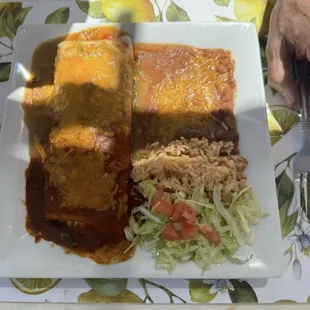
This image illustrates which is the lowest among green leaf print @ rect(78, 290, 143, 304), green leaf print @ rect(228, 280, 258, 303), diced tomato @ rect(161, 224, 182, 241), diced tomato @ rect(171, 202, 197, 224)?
green leaf print @ rect(228, 280, 258, 303)

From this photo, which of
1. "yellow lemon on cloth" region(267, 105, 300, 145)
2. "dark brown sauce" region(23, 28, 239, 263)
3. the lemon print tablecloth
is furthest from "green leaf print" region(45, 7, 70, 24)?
"yellow lemon on cloth" region(267, 105, 300, 145)

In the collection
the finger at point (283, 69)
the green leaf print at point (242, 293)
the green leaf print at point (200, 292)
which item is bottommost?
the green leaf print at point (242, 293)

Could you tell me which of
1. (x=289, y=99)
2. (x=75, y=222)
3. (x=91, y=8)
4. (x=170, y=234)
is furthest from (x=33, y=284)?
(x=91, y=8)

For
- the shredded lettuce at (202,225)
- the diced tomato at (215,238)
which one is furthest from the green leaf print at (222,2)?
the diced tomato at (215,238)

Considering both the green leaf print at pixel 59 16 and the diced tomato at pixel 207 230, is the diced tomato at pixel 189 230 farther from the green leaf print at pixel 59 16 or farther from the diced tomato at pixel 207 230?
the green leaf print at pixel 59 16

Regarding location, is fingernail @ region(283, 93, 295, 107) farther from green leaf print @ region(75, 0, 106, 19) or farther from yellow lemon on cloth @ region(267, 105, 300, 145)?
green leaf print @ region(75, 0, 106, 19)
